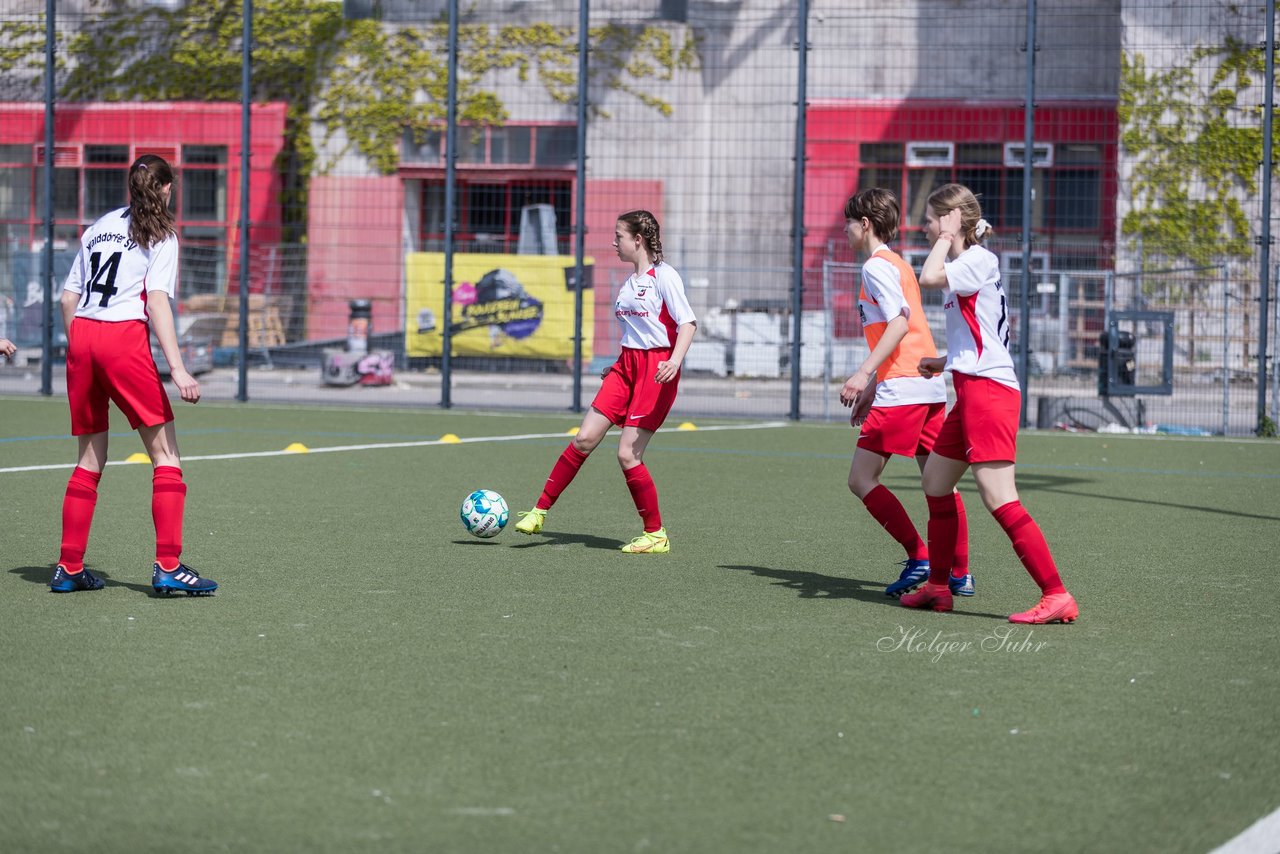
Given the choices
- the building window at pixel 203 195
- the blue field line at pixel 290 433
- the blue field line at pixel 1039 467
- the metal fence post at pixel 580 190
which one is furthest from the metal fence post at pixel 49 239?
the blue field line at pixel 1039 467

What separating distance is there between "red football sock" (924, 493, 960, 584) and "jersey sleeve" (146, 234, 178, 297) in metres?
3.03

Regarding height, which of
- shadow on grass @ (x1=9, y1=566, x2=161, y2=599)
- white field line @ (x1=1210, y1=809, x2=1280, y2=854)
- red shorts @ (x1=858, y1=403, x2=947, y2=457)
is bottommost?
white field line @ (x1=1210, y1=809, x2=1280, y2=854)

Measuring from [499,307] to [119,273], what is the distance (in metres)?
15.4

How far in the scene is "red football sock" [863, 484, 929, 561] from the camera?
6.64m

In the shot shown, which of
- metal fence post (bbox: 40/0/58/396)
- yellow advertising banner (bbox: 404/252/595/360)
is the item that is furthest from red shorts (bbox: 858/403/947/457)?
metal fence post (bbox: 40/0/58/396)

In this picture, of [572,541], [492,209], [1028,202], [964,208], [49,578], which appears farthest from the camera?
[492,209]

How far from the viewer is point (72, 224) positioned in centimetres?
2766

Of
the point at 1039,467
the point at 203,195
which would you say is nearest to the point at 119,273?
the point at 1039,467

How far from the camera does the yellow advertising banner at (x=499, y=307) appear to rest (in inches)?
816

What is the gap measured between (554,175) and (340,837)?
24229 mm

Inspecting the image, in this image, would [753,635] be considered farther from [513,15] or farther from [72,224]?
[72,224]

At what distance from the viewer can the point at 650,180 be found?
26078mm

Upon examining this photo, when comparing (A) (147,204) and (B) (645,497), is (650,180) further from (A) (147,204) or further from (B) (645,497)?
(A) (147,204)

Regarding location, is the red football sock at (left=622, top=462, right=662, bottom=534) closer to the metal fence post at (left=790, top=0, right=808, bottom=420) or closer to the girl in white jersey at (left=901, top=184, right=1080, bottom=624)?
the girl in white jersey at (left=901, top=184, right=1080, bottom=624)
